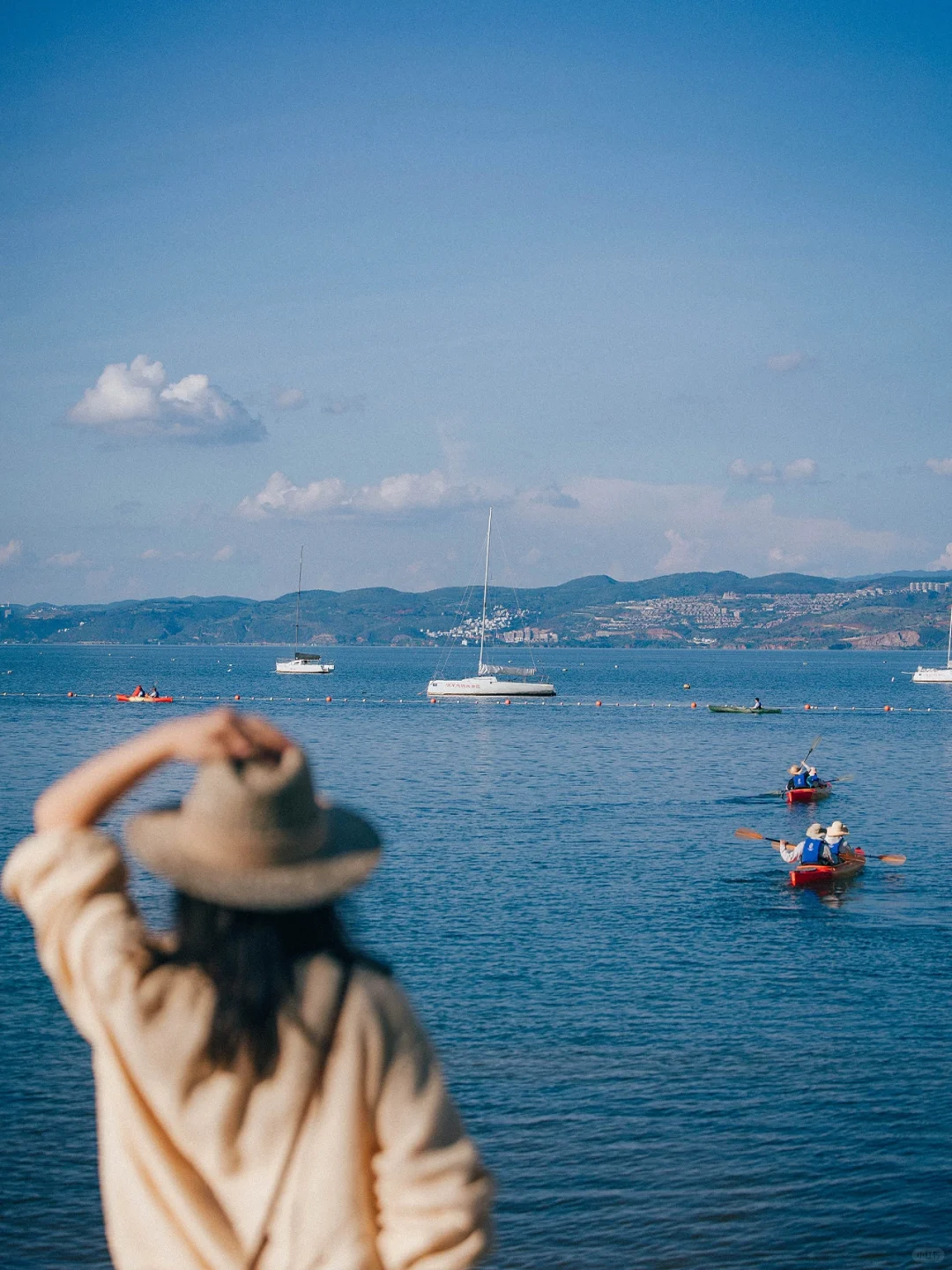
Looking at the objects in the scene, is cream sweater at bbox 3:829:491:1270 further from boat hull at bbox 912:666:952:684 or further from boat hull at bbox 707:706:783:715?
boat hull at bbox 912:666:952:684

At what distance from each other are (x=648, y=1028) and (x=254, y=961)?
21.4m

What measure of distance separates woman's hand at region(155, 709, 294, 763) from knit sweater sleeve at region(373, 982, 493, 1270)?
2.10 ft

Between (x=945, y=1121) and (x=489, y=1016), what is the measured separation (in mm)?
8207

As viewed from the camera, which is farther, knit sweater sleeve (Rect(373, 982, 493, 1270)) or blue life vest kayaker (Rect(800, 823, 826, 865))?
blue life vest kayaker (Rect(800, 823, 826, 865))

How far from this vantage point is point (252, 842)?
9.14 ft

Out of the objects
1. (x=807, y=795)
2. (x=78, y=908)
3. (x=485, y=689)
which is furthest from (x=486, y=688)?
(x=78, y=908)

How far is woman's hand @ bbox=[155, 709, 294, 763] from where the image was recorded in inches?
111

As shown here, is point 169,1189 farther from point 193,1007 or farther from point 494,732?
point 494,732

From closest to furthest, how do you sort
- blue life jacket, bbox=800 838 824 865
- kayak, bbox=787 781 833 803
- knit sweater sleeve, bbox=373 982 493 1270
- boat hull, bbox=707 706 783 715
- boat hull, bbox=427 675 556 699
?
knit sweater sleeve, bbox=373 982 493 1270 → blue life jacket, bbox=800 838 824 865 → kayak, bbox=787 781 833 803 → boat hull, bbox=707 706 783 715 → boat hull, bbox=427 675 556 699

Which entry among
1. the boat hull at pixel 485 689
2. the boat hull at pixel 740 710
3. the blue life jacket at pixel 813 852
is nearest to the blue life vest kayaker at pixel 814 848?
the blue life jacket at pixel 813 852

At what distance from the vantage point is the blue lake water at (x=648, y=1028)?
53.1ft

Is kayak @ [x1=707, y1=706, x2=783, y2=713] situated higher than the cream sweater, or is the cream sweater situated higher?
the cream sweater

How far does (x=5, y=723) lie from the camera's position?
95.6 metres

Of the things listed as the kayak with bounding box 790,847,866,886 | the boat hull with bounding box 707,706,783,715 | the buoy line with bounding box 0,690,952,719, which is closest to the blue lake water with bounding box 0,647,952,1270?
the kayak with bounding box 790,847,866,886
